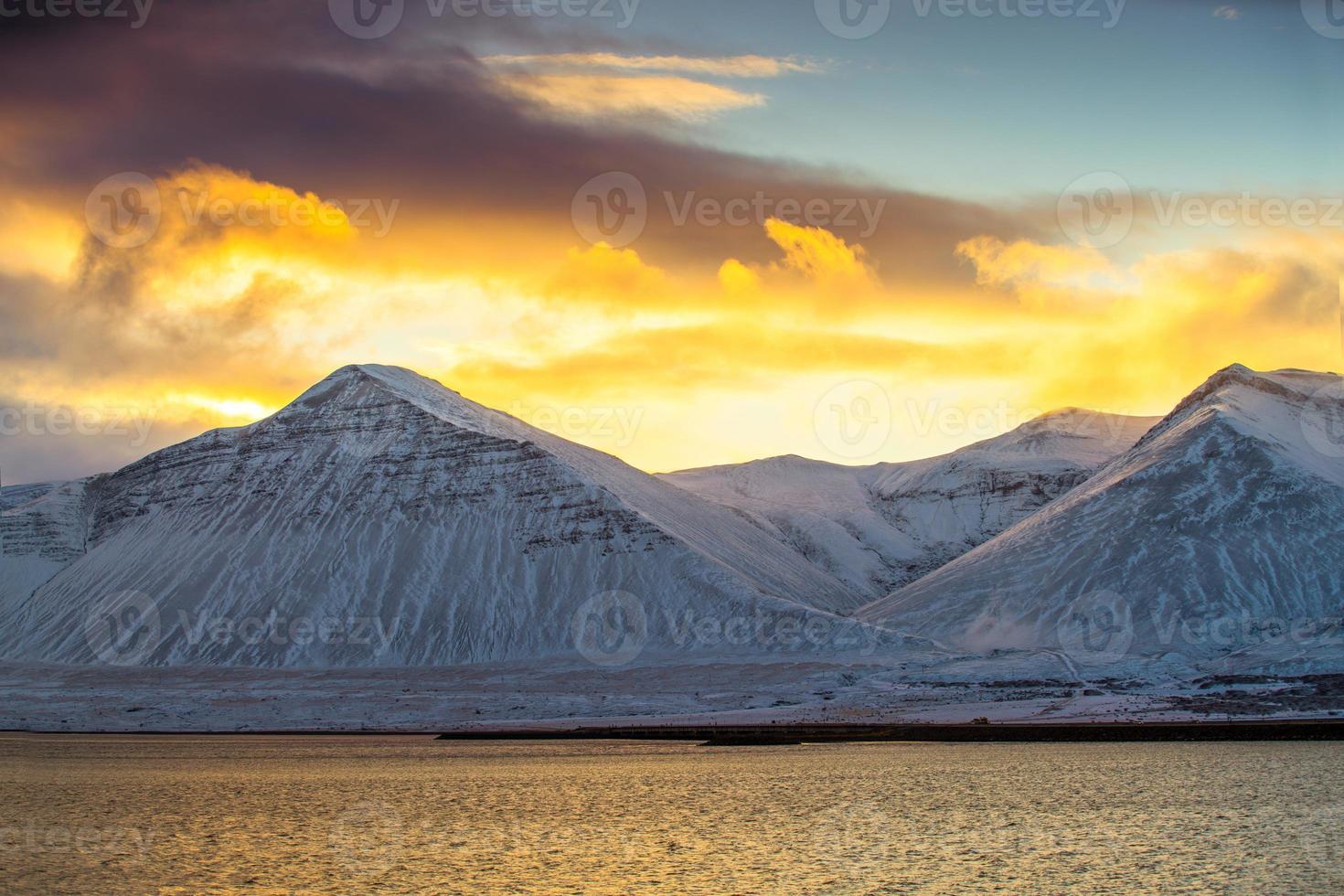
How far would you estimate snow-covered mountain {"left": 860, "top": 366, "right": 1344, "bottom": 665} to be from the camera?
150875mm

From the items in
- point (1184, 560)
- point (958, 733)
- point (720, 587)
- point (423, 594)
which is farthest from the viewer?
point (423, 594)

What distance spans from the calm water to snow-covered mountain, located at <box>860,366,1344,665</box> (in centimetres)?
7673

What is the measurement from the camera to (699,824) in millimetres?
48250

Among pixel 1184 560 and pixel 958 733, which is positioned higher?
pixel 1184 560

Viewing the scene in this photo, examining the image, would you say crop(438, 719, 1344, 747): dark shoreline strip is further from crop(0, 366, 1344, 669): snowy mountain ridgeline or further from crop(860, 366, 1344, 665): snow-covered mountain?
crop(0, 366, 1344, 669): snowy mountain ridgeline

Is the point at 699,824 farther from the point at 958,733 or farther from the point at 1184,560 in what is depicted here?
the point at 1184,560

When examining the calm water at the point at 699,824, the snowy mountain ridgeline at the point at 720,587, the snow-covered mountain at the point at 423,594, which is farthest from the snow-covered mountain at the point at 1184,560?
the calm water at the point at 699,824

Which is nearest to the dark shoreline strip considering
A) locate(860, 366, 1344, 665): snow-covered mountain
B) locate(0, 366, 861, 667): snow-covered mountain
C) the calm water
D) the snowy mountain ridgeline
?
the calm water

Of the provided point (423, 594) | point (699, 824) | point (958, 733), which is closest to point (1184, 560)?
point (958, 733)

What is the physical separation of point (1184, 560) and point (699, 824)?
130 meters

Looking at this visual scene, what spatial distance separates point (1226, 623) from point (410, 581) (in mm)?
103815

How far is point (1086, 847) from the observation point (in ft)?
134

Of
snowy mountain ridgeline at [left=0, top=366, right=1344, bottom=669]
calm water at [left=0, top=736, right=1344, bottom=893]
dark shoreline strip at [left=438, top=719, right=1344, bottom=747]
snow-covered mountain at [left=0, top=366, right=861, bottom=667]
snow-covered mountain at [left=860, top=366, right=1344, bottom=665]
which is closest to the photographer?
calm water at [left=0, top=736, right=1344, bottom=893]

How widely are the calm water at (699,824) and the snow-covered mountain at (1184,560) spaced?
76726 millimetres
